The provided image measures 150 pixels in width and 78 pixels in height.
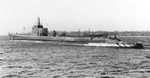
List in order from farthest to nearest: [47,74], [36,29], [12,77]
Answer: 1. [36,29]
2. [47,74]
3. [12,77]

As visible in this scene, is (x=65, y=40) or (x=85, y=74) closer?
(x=85, y=74)

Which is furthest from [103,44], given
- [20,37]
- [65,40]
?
[20,37]

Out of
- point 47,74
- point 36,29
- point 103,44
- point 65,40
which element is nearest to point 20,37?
point 36,29

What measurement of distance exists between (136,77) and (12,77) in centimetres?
1192

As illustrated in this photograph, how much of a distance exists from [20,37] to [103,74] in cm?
8507

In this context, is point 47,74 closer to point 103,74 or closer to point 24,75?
point 24,75

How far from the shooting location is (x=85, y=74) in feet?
83.2

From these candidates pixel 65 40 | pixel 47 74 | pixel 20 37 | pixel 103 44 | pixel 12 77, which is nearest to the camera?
pixel 12 77

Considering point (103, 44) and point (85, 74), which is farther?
point (103, 44)

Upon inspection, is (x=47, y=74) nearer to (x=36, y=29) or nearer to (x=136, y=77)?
(x=136, y=77)

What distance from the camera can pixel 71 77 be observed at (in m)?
23.8

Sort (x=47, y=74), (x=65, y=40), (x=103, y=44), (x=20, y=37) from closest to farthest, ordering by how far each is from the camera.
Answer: (x=47, y=74), (x=103, y=44), (x=65, y=40), (x=20, y=37)

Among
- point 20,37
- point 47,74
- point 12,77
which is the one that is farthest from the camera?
point 20,37

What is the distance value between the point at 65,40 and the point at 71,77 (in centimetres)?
6083
